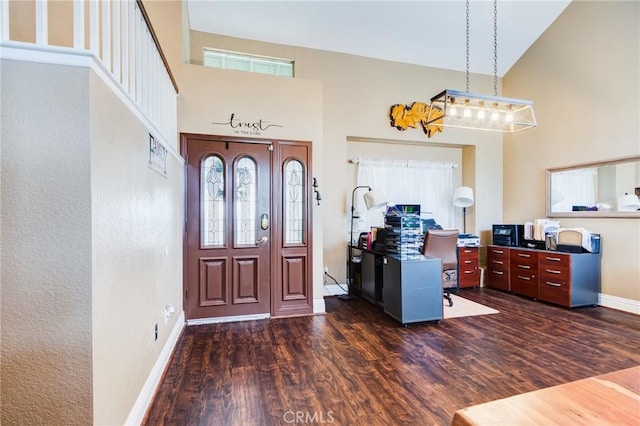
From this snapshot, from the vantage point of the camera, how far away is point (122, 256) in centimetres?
167

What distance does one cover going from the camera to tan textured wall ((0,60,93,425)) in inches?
47.9

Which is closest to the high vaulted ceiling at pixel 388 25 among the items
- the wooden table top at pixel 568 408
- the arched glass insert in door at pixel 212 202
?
the arched glass insert in door at pixel 212 202

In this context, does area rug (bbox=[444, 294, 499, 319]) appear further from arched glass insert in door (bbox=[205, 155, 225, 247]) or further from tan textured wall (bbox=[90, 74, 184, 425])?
tan textured wall (bbox=[90, 74, 184, 425])

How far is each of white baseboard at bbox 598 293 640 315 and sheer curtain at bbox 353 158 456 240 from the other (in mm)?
2332

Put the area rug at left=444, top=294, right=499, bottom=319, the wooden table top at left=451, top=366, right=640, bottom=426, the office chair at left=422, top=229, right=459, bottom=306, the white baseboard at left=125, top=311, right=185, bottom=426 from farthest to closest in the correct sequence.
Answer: the office chair at left=422, top=229, right=459, bottom=306 → the area rug at left=444, top=294, right=499, bottom=319 → the white baseboard at left=125, top=311, right=185, bottom=426 → the wooden table top at left=451, top=366, right=640, bottom=426

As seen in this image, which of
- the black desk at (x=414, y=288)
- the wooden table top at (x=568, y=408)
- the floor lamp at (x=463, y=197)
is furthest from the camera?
the floor lamp at (x=463, y=197)

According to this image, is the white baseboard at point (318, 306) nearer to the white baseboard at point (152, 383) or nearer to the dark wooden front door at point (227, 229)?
the dark wooden front door at point (227, 229)

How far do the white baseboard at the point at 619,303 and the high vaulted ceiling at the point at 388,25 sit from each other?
418 cm

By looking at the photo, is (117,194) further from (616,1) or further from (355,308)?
(616,1)

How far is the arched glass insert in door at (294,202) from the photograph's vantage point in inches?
155

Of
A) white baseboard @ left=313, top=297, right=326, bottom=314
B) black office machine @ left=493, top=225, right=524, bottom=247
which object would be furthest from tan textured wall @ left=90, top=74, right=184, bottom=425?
black office machine @ left=493, top=225, right=524, bottom=247

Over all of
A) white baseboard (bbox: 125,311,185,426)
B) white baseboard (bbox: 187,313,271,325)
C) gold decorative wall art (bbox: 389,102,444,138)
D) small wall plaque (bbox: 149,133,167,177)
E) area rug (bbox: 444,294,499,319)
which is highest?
gold decorative wall art (bbox: 389,102,444,138)

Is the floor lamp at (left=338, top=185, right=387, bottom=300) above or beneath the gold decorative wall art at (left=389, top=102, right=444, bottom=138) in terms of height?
beneath

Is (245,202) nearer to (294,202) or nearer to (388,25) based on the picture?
(294,202)
